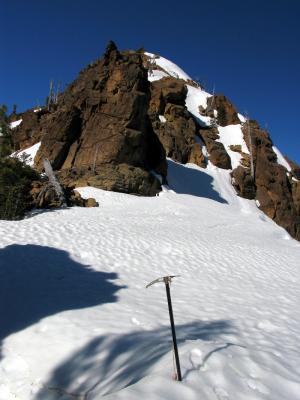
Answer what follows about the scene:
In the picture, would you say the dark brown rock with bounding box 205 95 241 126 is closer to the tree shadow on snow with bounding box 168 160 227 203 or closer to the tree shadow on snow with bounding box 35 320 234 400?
the tree shadow on snow with bounding box 168 160 227 203

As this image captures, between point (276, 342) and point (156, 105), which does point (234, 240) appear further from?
point (156, 105)

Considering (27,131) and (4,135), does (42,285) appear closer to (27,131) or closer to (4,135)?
(4,135)

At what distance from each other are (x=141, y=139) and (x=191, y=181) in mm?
12355

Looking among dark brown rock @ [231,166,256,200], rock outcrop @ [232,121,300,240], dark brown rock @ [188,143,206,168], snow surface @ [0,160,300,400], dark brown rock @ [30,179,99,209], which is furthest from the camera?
dark brown rock @ [188,143,206,168]

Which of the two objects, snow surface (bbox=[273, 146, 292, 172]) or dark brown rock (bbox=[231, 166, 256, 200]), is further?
snow surface (bbox=[273, 146, 292, 172])

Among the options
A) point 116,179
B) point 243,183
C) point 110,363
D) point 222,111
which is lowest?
point 110,363

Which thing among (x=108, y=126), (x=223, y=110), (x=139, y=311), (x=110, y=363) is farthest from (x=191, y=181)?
(x=110, y=363)

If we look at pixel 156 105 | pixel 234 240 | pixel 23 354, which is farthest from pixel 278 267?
pixel 156 105

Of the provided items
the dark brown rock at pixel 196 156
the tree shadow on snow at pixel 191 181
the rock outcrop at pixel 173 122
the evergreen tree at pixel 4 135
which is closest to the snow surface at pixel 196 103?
the rock outcrop at pixel 173 122

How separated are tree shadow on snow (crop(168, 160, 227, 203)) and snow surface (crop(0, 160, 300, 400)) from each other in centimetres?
2297

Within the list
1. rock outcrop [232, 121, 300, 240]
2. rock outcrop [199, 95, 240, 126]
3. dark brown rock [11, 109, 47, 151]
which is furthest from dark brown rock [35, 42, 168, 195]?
rock outcrop [199, 95, 240, 126]

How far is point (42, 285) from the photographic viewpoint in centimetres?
884

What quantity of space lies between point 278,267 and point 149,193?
17407mm

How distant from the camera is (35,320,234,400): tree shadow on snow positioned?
469 centimetres
